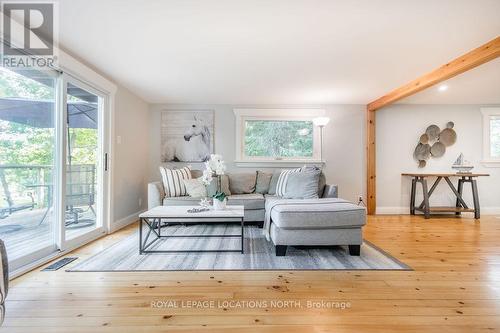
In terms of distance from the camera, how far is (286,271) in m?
2.06

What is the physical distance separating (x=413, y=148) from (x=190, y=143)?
4.36 m

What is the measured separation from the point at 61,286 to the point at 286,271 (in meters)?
1.78

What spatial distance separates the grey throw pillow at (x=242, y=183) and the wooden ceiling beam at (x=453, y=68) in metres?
2.63

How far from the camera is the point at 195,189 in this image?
3.62m

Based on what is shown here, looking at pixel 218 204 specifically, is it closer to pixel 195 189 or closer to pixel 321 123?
pixel 195 189

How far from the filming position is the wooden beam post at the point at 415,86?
2.30 meters

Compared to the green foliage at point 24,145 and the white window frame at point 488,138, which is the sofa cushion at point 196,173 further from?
the white window frame at point 488,138

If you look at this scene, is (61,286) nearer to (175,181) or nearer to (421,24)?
(175,181)

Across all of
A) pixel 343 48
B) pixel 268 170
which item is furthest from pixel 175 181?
pixel 343 48

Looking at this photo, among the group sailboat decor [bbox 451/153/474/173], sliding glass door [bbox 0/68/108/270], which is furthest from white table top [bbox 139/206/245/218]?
sailboat decor [bbox 451/153/474/173]

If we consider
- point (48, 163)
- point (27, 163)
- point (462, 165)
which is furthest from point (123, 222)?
point (462, 165)

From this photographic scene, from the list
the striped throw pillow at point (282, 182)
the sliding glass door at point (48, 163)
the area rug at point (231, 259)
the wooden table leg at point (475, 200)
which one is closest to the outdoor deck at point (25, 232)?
the sliding glass door at point (48, 163)

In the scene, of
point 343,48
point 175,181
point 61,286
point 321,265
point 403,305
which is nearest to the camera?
point 403,305

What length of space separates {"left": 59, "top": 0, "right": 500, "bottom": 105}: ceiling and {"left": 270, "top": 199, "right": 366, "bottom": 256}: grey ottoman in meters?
1.66
